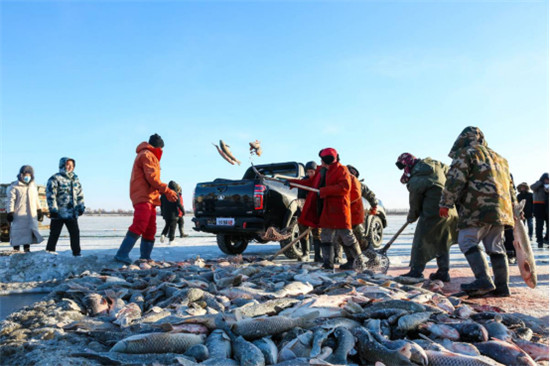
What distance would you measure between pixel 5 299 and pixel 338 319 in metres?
4.21

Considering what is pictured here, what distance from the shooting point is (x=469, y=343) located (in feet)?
8.50

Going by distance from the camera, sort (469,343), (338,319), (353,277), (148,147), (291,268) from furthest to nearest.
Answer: (148,147)
(291,268)
(353,277)
(338,319)
(469,343)

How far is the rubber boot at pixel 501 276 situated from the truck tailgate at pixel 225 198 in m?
4.35

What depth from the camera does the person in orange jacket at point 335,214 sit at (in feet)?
19.7

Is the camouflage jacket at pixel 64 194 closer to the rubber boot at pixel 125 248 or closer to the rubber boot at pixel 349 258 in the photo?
the rubber boot at pixel 125 248

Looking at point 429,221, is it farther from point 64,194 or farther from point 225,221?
point 64,194

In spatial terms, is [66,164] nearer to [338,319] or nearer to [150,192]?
[150,192]

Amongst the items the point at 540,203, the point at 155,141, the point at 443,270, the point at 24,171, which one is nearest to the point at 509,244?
the point at 443,270

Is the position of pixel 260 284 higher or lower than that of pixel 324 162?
lower

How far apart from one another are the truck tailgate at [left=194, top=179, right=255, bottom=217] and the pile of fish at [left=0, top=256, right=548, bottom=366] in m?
4.04

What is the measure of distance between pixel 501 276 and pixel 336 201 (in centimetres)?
228

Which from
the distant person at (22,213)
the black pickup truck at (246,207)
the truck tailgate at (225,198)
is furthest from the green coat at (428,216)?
the distant person at (22,213)

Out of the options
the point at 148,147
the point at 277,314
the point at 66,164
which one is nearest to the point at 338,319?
the point at 277,314

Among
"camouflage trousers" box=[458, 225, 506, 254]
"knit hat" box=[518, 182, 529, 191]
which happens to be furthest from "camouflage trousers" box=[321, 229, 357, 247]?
"knit hat" box=[518, 182, 529, 191]
